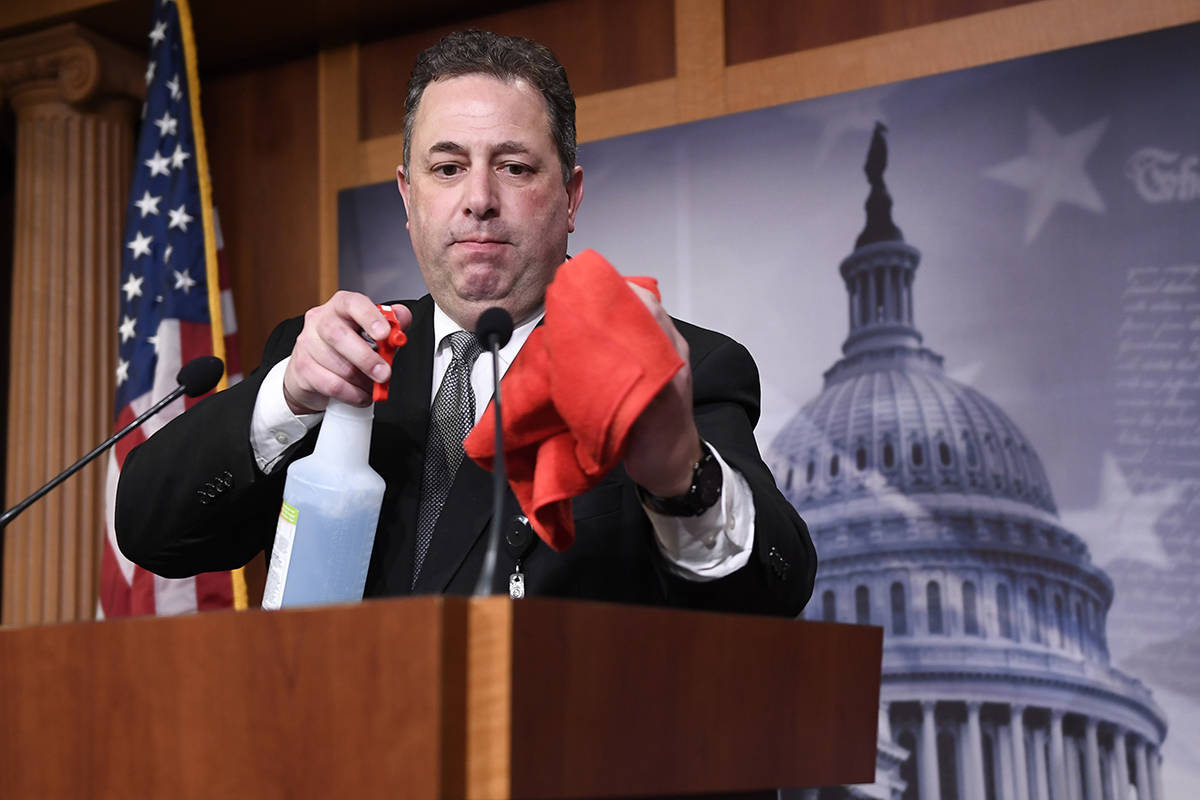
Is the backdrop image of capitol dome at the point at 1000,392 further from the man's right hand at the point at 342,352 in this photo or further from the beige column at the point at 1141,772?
the man's right hand at the point at 342,352

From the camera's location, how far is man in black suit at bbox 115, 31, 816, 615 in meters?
1.17

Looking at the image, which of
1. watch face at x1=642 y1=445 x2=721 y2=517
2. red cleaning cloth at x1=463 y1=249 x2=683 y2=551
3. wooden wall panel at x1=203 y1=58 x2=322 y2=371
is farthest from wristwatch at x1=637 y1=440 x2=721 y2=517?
wooden wall panel at x1=203 y1=58 x2=322 y2=371

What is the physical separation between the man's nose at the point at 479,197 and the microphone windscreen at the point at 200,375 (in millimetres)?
370

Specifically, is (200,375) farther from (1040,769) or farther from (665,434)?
(1040,769)

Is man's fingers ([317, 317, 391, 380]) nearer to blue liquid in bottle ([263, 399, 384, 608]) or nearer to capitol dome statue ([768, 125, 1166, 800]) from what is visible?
blue liquid in bottle ([263, 399, 384, 608])

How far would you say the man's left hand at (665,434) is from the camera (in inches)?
36.9

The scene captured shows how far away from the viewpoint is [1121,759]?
259 centimetres

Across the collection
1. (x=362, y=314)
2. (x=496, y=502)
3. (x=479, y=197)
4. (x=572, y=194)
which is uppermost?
(x=572, y=194)

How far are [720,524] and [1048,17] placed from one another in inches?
84.5

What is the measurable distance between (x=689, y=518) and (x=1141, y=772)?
190 centimetres

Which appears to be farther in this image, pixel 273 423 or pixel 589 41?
pixel 589 41

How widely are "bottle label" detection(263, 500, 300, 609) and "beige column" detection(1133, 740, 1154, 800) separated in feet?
6.65

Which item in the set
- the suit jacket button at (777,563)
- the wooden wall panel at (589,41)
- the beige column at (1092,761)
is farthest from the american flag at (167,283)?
the suit jacket button at (777,563)

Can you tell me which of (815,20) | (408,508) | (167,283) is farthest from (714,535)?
(167,283)
